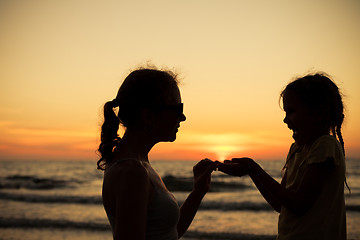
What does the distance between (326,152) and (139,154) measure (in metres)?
1.25

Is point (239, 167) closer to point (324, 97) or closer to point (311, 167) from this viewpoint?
point (311, 167)

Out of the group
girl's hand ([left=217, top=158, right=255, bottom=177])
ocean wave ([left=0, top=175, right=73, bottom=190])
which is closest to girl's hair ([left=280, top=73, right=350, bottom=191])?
girl's hand ([left=217, top=158, right=255, bottom=177])

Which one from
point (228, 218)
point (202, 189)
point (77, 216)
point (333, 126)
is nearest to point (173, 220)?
point (202, 189)

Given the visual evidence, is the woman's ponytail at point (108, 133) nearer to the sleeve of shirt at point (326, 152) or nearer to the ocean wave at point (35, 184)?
the sleeve of shirt at point (326, 152)

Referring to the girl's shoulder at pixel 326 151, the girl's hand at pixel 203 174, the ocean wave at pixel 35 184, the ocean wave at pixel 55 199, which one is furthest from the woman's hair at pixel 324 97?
the ocean wave at pixel 35 184

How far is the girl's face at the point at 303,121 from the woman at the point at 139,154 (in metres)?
0.95

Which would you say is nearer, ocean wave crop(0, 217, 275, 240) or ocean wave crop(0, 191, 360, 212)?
ocean wave crop(0, 217, 275, 240)

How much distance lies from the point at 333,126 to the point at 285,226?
2.76 ft

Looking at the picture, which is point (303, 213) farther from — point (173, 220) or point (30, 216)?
point (30, 216)

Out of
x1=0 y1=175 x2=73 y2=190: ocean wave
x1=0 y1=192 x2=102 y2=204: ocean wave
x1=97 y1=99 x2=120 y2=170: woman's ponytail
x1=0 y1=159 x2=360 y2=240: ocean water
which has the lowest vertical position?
x1=0 y1=175 x2=73 y2=190: ocean wave

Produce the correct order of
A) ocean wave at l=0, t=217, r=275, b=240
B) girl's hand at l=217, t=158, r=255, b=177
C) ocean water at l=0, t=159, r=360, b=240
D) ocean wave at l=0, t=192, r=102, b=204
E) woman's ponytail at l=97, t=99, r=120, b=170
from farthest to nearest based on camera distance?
ocean wave at l=0, t=192, r=102, b=204 → ocean water at l=0, t=159, r=360, b=240 → ocean wave at l=0, t=217, r=275, b=240 → girl's hand at l=217, t=158, r=255, b=177 → woman's ponytail at l=97, t=99, r=120, b=170

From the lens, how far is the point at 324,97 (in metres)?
2.62

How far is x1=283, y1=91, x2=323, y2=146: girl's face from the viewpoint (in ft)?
8.48

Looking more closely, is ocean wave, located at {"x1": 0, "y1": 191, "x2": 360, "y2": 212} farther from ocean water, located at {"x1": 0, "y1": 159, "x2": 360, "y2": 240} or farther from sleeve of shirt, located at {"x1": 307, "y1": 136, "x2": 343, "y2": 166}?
sleeve of shirt, located at {"x1": 307, "y1": 136, "x2": 343, "y2": 166}
